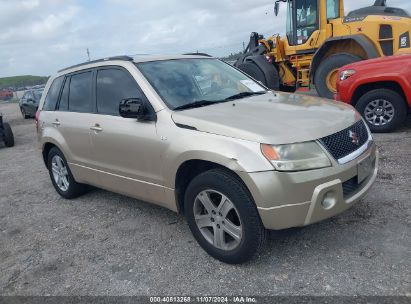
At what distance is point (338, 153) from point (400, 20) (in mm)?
7538

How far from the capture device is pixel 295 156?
2.81m

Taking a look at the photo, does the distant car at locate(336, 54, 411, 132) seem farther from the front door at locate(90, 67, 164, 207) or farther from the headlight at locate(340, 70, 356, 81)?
the front door at locate(90, 67, 164, 207)

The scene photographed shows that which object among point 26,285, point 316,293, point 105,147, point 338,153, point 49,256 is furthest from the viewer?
point 105,147

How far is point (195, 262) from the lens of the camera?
3.39 m

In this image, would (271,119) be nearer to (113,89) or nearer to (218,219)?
(218,219)

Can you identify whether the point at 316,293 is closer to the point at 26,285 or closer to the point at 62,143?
the point at 26,285

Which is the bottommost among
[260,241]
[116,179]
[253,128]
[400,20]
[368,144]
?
[260,241]

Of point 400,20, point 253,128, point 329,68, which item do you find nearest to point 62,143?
point 253,128

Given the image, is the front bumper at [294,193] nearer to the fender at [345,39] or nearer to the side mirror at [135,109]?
the side mirror at [135,109]

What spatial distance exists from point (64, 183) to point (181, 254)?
2611 mm

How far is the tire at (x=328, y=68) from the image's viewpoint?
30.5 feet

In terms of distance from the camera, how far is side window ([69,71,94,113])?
4559mm

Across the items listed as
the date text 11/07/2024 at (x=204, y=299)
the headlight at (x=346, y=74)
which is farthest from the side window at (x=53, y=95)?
the headlight at (x=346, y=74)

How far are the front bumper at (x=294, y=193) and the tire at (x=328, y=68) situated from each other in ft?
23.3
